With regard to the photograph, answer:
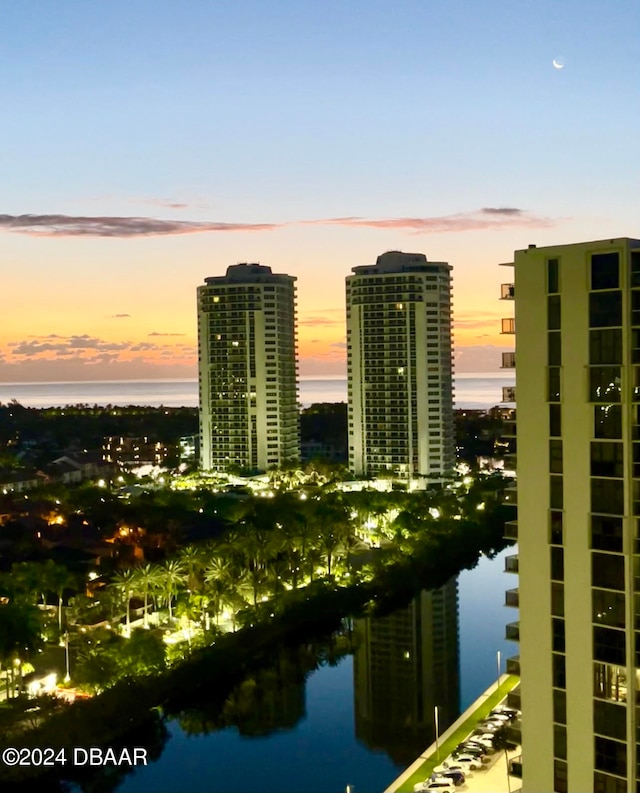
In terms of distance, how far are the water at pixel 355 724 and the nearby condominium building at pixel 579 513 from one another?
15.1 feet

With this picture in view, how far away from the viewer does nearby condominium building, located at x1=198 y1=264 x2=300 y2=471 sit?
3691 cm

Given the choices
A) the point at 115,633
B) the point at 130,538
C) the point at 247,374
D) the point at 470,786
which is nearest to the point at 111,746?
the point at 115,633

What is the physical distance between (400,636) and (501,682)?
15.6 feet

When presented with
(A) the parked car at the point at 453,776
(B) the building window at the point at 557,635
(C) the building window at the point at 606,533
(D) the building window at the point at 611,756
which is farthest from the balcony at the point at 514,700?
(A) the parked car at the point at 453,776

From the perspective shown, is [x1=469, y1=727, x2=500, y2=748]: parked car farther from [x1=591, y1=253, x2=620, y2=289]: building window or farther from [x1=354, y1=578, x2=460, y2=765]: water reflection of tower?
[x1=591, y1=253, x2=620, y2=289]: building window

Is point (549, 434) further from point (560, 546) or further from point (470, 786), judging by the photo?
point (470, 786)

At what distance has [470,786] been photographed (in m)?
9.18

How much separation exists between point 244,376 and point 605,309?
30845mm

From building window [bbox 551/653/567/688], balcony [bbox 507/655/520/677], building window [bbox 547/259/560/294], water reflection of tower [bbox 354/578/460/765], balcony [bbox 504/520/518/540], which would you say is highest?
building window [bbox 547/259/560/294]

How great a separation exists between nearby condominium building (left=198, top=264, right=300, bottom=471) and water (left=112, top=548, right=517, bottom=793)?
1928 cm

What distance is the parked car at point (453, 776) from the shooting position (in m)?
9.30

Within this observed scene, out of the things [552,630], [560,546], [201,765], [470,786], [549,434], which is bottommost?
[201,765]

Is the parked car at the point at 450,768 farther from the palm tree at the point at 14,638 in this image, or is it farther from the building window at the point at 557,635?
the palm tree at the point at 14,638

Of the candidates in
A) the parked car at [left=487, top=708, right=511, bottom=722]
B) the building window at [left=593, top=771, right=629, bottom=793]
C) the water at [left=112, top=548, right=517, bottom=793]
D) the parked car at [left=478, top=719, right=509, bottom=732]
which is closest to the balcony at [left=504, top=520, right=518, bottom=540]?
the building window at [left=593, top=771, right=629, bottom=793]
